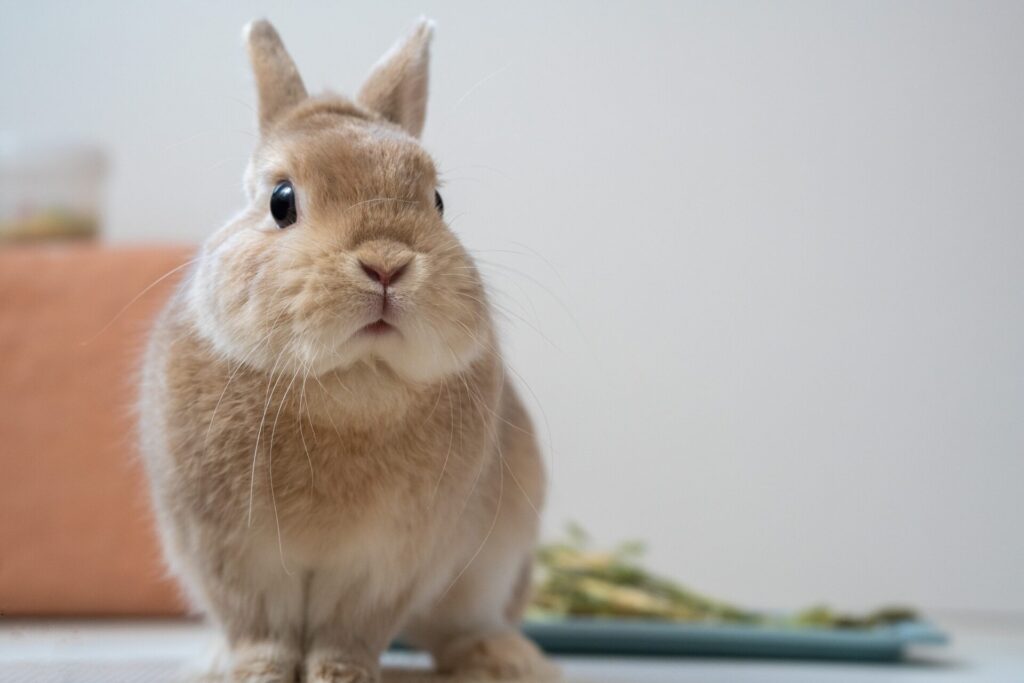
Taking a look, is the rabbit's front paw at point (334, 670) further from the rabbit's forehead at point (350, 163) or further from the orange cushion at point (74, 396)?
the orange cushion at point (74, 396)

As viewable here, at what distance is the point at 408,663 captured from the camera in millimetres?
1740

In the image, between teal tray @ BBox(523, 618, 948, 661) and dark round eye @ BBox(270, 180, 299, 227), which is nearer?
dark round eye @ BBox(270, 180, 299, 227)

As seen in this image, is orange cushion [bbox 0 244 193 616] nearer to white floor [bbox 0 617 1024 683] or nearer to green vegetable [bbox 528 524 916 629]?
white floor [bbox 0 617 1024 683]

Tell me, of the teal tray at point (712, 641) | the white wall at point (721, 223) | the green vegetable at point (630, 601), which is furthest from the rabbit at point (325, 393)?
the green vegetable at point (630, 601)

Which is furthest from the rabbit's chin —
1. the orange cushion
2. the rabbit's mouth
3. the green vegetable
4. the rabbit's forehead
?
the orange cushion

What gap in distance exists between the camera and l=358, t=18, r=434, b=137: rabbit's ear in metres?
1.36

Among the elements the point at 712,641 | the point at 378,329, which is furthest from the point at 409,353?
the point at 712,641

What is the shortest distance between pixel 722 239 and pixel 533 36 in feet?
3.00

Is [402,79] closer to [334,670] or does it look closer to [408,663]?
[334,670]

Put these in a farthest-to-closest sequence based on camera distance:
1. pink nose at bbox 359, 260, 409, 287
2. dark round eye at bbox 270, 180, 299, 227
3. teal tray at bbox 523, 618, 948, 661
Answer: teal tray at bbox 523, 618, 948, 661 < dark round eye at bbox 270, 180, 299, 227 < pink nose at bbox 359, 260, 409, 287

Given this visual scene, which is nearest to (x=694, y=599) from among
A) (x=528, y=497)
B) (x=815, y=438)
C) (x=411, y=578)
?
(x=815, y=438)

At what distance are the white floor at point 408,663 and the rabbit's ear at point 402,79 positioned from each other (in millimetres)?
808

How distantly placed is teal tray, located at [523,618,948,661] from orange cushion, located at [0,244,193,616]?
3.29 ft

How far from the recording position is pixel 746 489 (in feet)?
9.14
